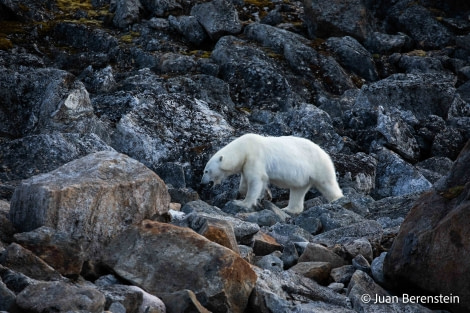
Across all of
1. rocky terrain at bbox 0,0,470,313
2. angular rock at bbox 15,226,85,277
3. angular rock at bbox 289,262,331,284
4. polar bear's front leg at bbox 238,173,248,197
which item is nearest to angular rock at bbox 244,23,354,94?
rocky terrain at bbox 0,0,470,313

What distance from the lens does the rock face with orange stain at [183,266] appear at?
305 inches

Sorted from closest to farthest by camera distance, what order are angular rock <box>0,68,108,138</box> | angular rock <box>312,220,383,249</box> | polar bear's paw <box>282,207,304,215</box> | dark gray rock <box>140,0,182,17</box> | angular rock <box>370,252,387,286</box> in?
angular rock <box>370,252,387,286</box> < angular rock <box>312,220,383,249</box> < polar bear's paw <box>282,207,304,215</box> < angular rock <box>0,68,108,138</box> < dark gray rock <box>140,0,182,17</box>

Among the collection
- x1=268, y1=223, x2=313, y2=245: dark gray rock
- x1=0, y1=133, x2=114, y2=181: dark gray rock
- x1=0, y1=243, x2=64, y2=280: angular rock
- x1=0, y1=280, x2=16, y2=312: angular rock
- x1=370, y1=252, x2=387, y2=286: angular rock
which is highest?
x1=0, y1=280, x2=16, y2=312: angular rock

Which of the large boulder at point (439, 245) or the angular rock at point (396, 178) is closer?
the large boulder at point (439, 245)

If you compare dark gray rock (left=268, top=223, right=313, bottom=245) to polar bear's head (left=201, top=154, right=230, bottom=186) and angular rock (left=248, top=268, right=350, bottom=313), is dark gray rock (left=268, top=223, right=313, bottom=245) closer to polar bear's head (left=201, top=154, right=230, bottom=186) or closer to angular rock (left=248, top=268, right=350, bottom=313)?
angular rock (left=248, top=268, right=350, bottom=313)

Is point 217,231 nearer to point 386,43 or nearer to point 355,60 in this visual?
point 355,60

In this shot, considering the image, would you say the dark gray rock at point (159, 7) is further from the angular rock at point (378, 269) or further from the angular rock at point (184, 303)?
the angular rock at point (184, 303)

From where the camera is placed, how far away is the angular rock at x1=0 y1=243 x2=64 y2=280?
7.43 m

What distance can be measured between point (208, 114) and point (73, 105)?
137 inches

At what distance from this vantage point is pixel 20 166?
15.2 metres

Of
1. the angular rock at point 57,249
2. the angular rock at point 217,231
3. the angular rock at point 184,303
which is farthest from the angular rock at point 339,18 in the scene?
the angular rock at point 184,303

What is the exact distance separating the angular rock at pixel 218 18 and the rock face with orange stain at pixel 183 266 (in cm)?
2591

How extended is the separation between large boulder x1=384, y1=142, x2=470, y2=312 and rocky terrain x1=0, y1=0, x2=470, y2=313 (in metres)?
0.02

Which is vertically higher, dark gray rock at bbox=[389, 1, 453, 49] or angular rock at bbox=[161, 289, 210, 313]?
angular rock at bbox=[161, 289, 210, 313]
